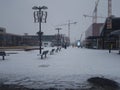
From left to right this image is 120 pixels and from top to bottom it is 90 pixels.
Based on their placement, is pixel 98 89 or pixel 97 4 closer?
pixel 98 89

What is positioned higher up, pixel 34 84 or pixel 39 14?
pixel 39 14

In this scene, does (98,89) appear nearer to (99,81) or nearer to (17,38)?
(99,81)

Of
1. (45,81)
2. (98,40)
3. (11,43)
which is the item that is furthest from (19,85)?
(11,43)

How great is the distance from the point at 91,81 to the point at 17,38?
113 m

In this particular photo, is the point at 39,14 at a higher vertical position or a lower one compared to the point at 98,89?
higher

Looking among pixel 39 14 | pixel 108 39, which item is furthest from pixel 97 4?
pixel 39 14

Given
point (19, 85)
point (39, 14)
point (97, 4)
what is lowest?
point (19, 85)

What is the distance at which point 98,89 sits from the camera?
8.67 metres

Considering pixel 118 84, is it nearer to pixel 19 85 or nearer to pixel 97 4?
pixel 19 85

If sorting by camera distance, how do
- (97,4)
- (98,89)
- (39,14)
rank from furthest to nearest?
(97,4) < (39,14) < (98,89)

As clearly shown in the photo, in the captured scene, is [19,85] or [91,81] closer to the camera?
[19,85]

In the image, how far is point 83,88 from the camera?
8883mm

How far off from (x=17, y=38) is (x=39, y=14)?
91921 mm

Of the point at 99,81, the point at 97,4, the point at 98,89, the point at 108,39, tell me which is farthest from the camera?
the point at 97,4
